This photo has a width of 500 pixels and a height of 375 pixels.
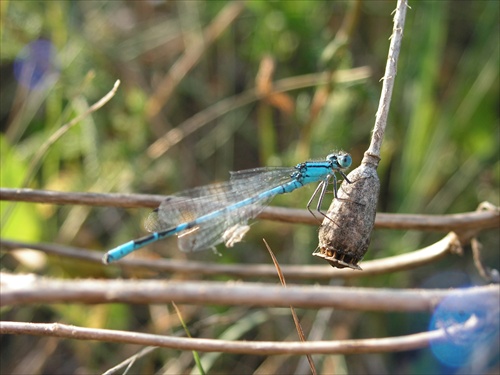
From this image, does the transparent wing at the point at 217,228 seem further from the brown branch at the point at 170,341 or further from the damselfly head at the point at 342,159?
the brown branch at the point at 170,341

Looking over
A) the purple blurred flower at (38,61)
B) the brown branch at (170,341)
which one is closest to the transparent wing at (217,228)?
the brown branch at (170,341)

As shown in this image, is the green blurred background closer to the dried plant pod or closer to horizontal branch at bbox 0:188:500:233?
horizontal branch at bbox 0:188:500:233

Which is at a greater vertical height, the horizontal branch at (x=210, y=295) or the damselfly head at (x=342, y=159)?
the damselfly head at (x=342, y=159)

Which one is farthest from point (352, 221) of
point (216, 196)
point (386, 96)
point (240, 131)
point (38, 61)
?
point (38, 61)

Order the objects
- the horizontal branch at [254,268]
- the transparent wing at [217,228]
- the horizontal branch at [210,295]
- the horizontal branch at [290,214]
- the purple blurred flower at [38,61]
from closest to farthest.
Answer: the horizontal branch at [210,295] → the horizontal branch at [290,214] → the transparent wing at [217,228] → the horizontal branch at [254,268] → the purple blurred flower at [38,61]

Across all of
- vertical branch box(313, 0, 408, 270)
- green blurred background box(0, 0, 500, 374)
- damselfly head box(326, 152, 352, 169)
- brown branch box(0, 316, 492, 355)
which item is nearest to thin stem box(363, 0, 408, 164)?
vertical branch box(313, 0, 408, 270)

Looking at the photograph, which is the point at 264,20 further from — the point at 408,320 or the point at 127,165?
the point at 408,320
